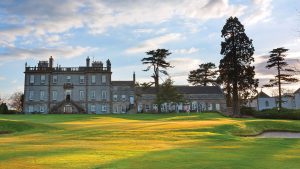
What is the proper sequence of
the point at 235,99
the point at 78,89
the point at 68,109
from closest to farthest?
the point at 235,99 < the point at 68,109 < the point at 78,89

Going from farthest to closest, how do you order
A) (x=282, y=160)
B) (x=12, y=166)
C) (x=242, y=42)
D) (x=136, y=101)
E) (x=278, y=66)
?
(x=136, y=101)
(x=278, y=66)
(x=242, y=42)
(x=282, y=160)
(x=12, y=166)

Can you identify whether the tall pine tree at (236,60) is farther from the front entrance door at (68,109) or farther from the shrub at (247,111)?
the front entrance door at (68,109)

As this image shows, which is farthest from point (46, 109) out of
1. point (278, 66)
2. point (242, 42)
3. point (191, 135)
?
point (191, 135)

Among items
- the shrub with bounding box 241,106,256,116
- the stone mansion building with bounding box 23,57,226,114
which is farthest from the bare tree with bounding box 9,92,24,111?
the shrub with bounding box 241,106,256,116

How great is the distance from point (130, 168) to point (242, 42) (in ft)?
187

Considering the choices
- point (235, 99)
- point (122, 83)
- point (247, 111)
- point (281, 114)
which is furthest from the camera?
point (122, 83)

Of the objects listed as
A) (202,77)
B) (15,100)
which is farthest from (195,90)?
(15,100)

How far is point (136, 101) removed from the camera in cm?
8494

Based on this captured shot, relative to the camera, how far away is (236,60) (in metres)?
63.2

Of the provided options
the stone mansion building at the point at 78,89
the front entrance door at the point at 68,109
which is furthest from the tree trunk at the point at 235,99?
the front entrance door at the point at 68,109

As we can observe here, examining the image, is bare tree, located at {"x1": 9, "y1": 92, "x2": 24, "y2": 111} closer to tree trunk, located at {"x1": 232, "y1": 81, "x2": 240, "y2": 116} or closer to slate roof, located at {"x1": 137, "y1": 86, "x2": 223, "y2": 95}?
slate roof, located at {"x1": 137, "y1": 86, "x2": 223, "y2": 95}

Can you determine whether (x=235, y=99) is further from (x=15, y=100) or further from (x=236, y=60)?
(x=15, y=100)

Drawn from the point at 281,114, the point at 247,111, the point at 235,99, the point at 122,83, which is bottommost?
the point at 281,114

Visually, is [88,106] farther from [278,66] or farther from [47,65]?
[278,66]
